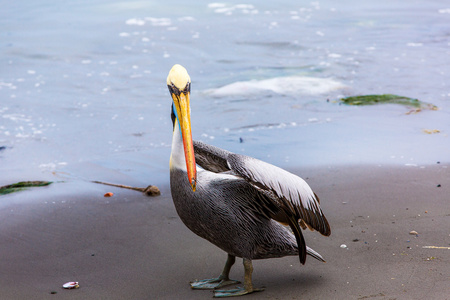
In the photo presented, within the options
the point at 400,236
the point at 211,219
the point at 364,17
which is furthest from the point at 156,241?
the point at 364,17

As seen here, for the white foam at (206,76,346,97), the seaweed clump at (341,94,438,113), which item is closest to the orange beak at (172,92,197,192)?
the seaweed clump at (341,94,438,113)

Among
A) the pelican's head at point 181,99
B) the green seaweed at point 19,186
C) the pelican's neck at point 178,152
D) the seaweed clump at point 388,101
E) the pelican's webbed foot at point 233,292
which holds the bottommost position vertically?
the pelican's webbed foot at point 233,292

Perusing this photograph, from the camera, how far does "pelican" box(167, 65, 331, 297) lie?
125 inches

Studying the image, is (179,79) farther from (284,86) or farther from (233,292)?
(284,86)

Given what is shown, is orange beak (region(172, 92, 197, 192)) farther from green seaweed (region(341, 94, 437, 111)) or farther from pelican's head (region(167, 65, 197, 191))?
green seaweed (region(341, 94, 437, 111))

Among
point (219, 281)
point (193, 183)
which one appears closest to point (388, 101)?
point (219, 281)

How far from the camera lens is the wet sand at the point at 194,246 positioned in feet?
11.0

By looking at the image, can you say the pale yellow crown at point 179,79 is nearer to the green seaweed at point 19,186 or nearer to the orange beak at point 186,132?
the orange beak at point 186,132

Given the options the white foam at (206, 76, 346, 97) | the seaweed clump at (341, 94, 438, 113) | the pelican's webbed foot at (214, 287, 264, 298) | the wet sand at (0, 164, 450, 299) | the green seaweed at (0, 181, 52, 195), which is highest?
the white foam at (206, 76, 346, 97)

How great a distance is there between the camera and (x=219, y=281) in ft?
11.5

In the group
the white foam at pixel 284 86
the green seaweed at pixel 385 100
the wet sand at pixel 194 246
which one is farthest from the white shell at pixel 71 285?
the white foam at pixel 284 86

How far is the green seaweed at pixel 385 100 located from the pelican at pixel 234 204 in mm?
4452

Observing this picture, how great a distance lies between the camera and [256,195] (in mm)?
3273

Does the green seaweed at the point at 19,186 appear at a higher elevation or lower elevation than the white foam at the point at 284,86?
lower
